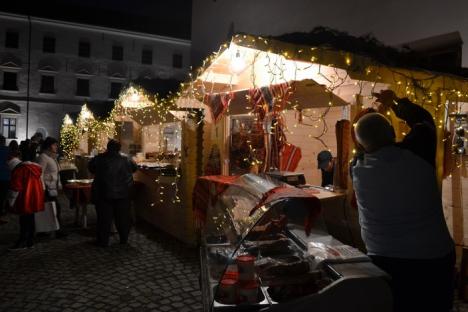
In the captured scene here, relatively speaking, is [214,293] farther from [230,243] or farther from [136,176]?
[136,176]

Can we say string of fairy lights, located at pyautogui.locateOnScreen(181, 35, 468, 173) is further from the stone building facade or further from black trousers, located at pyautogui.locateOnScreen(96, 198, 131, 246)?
the stone building facade

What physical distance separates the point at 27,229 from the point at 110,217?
62.8 inches

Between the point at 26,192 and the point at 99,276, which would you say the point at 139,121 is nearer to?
the point at 26,192

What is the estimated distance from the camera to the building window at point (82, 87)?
38750mm

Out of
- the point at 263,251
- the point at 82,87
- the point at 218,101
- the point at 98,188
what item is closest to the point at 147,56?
the point at 82,87

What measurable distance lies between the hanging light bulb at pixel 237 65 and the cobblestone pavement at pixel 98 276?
12.0 feet

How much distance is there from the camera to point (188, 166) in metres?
7.95

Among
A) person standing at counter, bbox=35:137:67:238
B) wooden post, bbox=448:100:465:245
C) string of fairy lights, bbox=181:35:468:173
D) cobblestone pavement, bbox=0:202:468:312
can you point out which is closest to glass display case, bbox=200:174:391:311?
string of fairy lights, bbox=181:35:468:173

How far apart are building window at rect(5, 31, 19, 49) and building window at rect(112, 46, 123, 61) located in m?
9.20

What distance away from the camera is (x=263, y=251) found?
3.32m

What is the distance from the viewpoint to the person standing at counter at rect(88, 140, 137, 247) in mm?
7781

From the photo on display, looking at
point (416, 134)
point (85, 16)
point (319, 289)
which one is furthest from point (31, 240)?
point (85, 16)

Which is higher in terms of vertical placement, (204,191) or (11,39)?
(11,39)

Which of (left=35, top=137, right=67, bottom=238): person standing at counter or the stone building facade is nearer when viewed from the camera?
(left=35, top=137, right=67, bottom=238): person standing at counter
